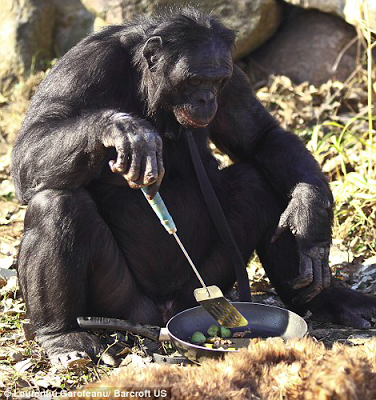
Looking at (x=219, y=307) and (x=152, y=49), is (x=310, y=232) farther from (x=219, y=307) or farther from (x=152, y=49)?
(x=152, y=49)

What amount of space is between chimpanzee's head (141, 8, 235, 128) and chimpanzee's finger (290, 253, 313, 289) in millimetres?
1128

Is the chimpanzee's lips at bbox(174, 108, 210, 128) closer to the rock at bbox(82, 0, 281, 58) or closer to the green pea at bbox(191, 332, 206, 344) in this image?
the green pea at bbox(191, 332, 206, 344)

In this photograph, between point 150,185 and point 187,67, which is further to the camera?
point 187,67

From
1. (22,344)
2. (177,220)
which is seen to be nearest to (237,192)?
(177,220)

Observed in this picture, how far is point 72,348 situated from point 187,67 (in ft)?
5.99

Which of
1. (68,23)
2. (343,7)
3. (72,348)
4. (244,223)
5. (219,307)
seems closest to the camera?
(219,307)

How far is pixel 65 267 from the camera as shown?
4.40 meters

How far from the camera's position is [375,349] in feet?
11.8

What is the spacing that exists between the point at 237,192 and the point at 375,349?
6.12 feet

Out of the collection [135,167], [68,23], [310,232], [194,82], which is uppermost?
[68,23]

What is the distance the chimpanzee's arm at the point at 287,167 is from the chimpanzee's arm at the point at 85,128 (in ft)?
2.92

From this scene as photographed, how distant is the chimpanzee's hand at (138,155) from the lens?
3.96m

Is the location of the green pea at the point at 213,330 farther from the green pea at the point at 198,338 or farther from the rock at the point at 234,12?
the rock at the point at 234,12

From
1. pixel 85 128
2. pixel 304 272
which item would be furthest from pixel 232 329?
pixel 85 128
